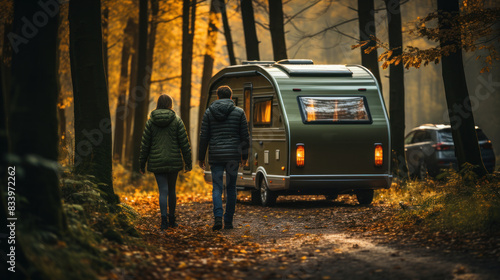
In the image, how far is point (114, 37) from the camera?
27688 millimetres

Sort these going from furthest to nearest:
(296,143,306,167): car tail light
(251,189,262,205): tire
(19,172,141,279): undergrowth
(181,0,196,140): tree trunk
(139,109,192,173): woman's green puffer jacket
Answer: (181,0,196,140): tree trunk → (251,189,262,205): tire → (296,143,306,167): car tail light → (139,109,192,173): woman's green puffer jacket → (19,172,141,279): undergrowth

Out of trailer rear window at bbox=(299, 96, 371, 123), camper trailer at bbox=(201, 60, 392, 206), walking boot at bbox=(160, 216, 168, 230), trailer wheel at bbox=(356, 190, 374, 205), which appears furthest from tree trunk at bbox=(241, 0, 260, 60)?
walking boot at bbox=(160, 216, 168, 230)

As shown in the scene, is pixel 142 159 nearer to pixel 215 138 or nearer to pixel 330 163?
pixel 215 138

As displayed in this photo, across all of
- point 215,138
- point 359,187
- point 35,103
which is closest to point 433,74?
point 359,187

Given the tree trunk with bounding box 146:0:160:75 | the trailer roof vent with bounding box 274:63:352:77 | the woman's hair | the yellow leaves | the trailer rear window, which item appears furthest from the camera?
the tree trunk with bounding box 146:0:160:75

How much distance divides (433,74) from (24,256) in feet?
155

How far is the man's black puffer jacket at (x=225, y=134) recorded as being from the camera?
10773mm

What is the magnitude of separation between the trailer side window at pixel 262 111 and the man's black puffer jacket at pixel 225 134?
3.84 metres

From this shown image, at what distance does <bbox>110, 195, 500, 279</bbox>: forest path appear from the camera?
695 cm

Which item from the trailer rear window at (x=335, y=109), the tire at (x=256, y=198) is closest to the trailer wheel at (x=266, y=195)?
the tire at (x=256, y=198)

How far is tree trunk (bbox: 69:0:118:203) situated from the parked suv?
1216cm

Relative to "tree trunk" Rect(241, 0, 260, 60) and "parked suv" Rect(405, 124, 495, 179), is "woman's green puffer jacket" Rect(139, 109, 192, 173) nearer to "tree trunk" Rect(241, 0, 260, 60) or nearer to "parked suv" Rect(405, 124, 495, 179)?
"tree trunk" Rect(241, 0, 260, 60)

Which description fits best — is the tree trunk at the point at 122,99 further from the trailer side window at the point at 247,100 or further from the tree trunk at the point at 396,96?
the tree trunk at the point at 396,96

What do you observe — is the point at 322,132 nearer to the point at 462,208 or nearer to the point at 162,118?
the point at 162,118
